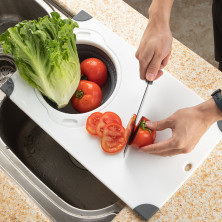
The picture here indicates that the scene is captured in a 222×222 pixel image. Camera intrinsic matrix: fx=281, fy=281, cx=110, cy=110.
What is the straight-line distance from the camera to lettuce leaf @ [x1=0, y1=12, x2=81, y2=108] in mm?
865

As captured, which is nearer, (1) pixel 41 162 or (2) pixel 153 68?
(2) pixel 153 68

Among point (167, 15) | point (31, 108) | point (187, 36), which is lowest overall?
point (187, 36)

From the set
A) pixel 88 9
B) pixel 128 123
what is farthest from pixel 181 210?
pixel 88 9

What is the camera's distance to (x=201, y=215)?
0.89 m

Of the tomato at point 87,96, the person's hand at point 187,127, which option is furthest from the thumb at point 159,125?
the tomato at point 87,96

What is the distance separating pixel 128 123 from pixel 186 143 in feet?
0.67

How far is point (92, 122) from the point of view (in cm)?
94

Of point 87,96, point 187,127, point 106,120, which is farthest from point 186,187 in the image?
point 87,96

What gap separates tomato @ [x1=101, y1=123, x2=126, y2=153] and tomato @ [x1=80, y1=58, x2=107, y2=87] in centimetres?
24

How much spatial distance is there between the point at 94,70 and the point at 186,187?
1.72ft

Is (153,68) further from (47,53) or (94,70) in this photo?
(47,53)

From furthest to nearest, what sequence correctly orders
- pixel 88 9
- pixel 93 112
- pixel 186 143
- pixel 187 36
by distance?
1. pixel 187 36
2. pixel 88 9
3. pixel 93 112
4. pixel 186 143

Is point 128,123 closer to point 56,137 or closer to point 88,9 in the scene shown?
point 56,137

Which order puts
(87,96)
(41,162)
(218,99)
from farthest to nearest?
(41,162) → (87,96) → (218,99)
